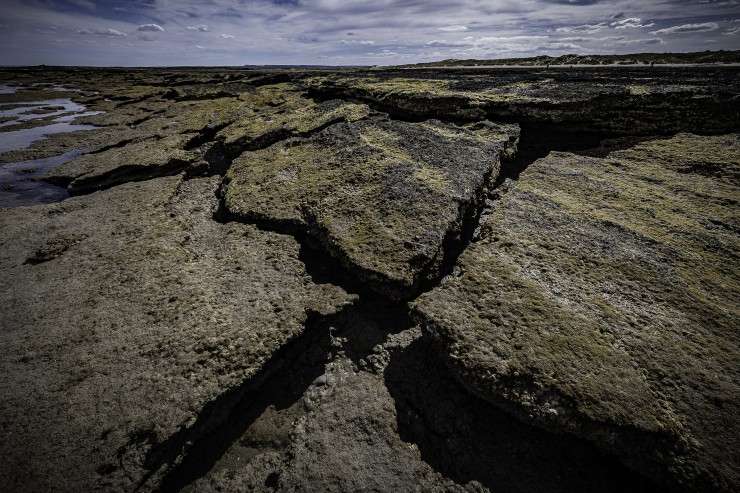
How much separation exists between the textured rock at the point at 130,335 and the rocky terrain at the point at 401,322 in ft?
0.05

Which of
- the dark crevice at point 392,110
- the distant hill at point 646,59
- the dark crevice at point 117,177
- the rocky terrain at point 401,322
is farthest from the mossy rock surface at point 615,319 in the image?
the distant hill at point 646,59

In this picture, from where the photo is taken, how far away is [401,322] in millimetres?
2510

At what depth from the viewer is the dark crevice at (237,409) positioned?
1.77 m

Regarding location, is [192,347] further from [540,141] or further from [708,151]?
[708,151]

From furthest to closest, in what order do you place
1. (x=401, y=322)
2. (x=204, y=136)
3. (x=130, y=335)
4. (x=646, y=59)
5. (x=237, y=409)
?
(x=646, y=59) < (x=204, y=136) < (x=401, y=322) < (x=130, y=335) < (x=237, y=409)

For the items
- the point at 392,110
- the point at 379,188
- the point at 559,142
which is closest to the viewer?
the point at 379,188

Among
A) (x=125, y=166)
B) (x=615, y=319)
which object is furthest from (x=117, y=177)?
(x=615, y=319)

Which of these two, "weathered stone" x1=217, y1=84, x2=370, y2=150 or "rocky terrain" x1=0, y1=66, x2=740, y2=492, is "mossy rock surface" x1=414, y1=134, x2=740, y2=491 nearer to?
"rocky terrain" x1=0, y1=66, x2=740, y2=492

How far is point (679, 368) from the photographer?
5.66 ft

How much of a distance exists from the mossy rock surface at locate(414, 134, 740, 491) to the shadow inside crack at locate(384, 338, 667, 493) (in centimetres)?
21

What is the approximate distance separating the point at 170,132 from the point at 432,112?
17.9 ft

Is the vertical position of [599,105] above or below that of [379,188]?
above

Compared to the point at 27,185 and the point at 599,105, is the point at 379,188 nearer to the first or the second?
the point at 599,105

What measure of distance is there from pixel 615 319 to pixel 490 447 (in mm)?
1079
